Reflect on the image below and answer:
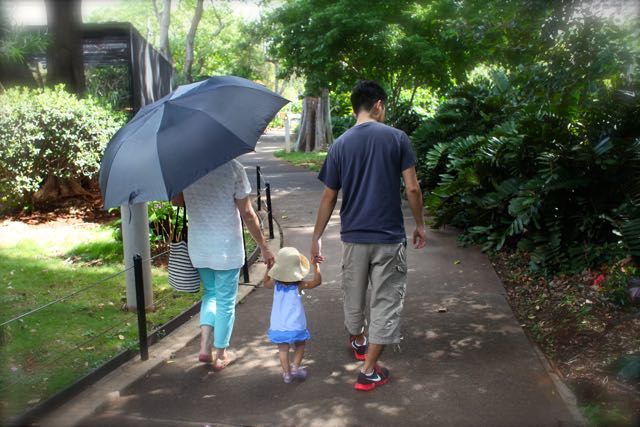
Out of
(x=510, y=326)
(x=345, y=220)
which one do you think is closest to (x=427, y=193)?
(x=510, y=326)

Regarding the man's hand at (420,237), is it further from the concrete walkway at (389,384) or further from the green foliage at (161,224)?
the green foliage at (161,224)

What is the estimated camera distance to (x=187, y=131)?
14.7 ft

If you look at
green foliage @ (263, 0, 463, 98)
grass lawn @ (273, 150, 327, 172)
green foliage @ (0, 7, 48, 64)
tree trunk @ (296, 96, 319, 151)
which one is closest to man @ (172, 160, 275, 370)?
green foliage @ (0, 7, 48, 64)

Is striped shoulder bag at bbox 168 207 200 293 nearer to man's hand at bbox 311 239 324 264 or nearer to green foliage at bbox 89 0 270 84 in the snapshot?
man's hand at bbox 311 239 324 264

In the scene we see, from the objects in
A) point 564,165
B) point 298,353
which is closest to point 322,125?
point 564,165

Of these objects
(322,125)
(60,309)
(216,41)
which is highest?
(216,41)

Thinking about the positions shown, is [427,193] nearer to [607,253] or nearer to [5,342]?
[607,253]

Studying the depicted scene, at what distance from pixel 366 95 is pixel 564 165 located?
3.59m

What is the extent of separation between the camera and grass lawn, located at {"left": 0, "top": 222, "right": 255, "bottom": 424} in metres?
5.04

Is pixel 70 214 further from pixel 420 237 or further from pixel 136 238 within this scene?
pixel 420 237

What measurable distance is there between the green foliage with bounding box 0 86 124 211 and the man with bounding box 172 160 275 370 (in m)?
6.35

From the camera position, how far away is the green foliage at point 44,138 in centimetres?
1005

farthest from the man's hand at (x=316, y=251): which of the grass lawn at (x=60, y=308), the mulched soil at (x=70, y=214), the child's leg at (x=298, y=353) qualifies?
the mulched soil at (x=70, y=214)

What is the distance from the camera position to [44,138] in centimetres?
1043
